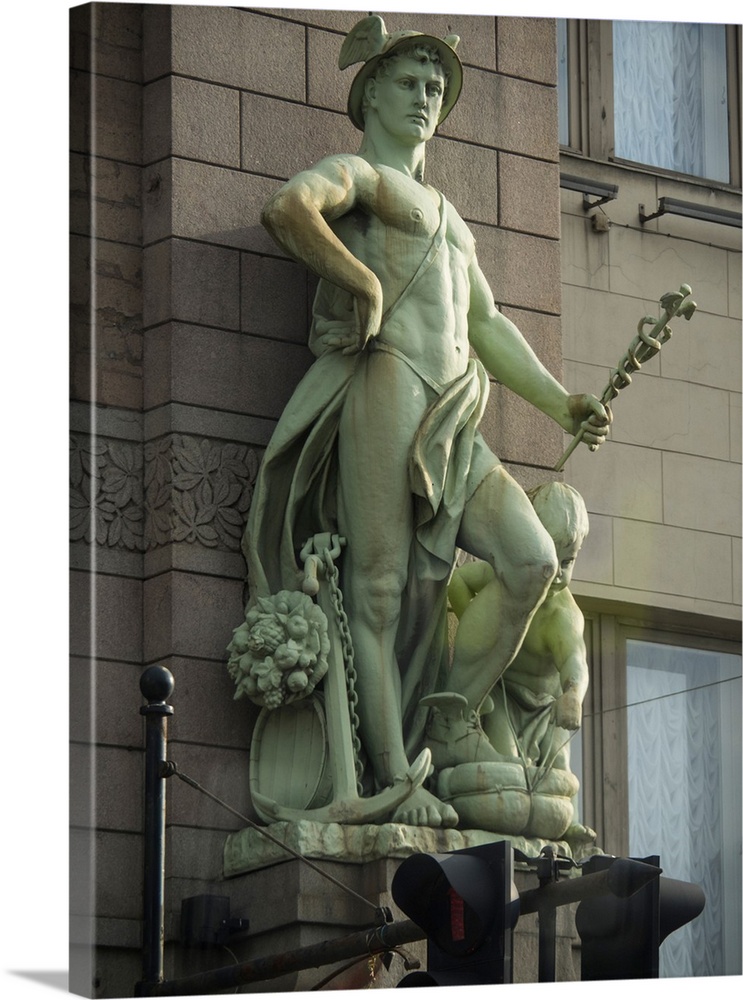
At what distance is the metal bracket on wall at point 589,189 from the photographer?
12.1m

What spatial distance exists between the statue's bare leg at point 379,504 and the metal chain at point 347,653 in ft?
0.12

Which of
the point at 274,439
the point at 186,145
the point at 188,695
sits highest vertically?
the point at 186,145

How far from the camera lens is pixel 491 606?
32.2 ft

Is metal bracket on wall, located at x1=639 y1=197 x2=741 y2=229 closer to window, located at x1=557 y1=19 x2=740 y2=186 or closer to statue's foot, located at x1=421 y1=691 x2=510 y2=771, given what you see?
window, located at x1=557 y1=19 x2=740 y2=186

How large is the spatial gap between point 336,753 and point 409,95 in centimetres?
210

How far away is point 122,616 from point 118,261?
1.14 m

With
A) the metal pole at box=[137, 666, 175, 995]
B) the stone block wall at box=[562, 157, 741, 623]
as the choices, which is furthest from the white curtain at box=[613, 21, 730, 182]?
the metal pole at box=[137, 666, 175, 995]

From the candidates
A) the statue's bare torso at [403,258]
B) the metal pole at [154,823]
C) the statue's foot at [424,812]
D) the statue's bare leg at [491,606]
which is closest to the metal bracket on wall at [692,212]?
→ the statue's bare torso at [403,258]

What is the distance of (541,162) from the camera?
11055mm

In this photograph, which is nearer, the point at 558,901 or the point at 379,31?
the point at 558,901

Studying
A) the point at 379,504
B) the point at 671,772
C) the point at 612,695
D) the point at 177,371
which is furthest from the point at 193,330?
the point at 671,772

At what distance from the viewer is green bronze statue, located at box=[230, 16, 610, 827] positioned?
9.64 m

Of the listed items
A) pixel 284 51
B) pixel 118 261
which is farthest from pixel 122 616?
pixel 284 51

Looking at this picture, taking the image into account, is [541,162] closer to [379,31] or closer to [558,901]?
[379,31]
